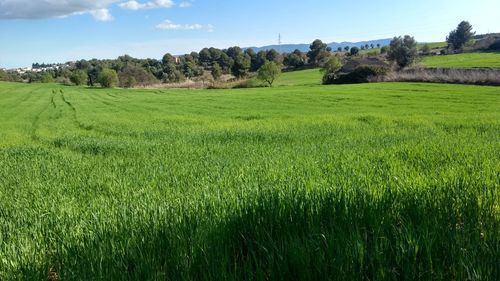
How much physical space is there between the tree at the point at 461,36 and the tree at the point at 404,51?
47.9 meters

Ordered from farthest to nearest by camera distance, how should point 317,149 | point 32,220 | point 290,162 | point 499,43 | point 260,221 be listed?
1. point 499,43
2. point 317,149
3. point 290,162
4. point 32,220
5. point 260,221

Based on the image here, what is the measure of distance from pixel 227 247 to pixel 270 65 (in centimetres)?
8411

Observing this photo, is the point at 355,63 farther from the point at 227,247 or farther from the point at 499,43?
the point at 227,247

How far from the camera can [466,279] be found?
8.14 ft

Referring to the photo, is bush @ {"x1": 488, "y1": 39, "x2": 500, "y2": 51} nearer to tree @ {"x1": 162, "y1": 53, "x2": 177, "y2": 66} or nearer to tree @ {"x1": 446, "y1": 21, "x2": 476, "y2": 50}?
tree @ {"x1": 446, "y1": 21, "x2": 476, "y2": 50}

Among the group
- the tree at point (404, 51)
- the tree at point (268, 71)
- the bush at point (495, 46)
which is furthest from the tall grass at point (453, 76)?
the bush at point (495, 46)

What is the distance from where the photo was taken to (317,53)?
135m

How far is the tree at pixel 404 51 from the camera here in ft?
294

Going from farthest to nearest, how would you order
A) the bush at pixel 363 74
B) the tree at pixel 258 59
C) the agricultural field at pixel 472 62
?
1. the tree at pixel 258 59
2. the bush at pixel 363 74
3. the agricultural field at pixel 472 62

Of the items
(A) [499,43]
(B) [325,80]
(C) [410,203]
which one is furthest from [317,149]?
(A) [499,43]

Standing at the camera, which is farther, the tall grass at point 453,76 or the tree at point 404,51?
the tree at point 404,51

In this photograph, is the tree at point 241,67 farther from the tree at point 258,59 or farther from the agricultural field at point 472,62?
the agricultural field at point 472,62

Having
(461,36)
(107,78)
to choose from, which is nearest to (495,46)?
(461,36)

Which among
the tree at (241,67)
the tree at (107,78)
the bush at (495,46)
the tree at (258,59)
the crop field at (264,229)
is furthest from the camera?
the tree at (258,59)
